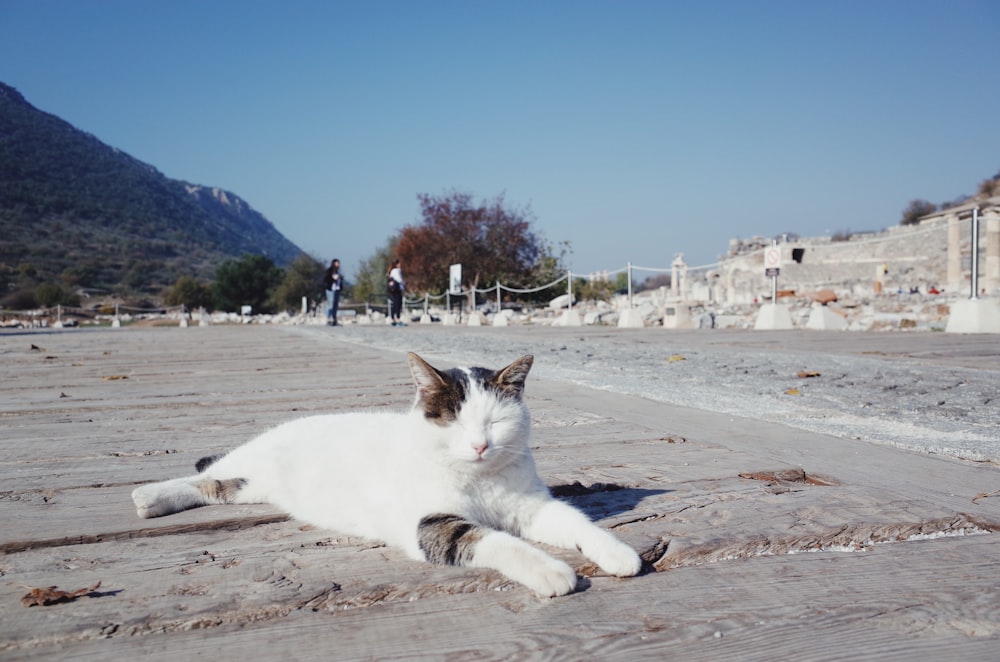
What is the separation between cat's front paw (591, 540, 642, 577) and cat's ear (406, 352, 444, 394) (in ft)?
2.48

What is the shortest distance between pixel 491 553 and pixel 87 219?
91.2 m

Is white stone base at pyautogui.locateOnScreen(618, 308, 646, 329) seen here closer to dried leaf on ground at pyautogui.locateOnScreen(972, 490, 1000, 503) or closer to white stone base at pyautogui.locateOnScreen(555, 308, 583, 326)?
white stone base at pyautogui.locateOnScreen(555, 308, 583, 326)

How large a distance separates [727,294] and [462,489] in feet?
98.8

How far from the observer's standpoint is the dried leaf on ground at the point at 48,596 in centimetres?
124

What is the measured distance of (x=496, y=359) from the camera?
273 inches

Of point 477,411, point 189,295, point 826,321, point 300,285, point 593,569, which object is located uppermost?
point 300,285

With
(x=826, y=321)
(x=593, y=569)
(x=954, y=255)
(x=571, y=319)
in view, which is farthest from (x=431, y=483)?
(x=954, y=255)

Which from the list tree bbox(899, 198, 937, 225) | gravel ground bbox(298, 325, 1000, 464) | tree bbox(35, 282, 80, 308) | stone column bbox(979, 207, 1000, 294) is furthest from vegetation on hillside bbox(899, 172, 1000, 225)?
tree bbox(35, 282, 80, 308)

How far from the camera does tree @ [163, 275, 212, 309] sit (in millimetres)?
49844

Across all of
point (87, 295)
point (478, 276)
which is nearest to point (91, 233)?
point (87, 295)

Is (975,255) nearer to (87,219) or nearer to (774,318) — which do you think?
(774,318)

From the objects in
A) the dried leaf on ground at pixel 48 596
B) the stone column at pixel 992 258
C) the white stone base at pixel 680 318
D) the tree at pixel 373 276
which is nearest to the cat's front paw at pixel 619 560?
the dried leaf on ground at pixel 48 596

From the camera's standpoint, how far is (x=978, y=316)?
9.74 m

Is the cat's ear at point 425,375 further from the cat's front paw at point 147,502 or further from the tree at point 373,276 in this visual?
the tree at point 373,276
